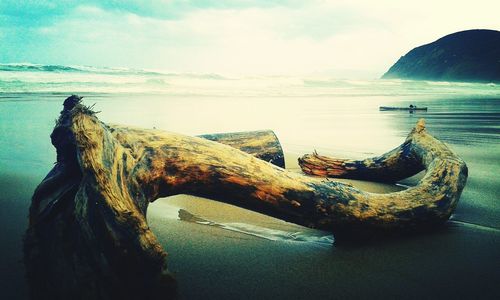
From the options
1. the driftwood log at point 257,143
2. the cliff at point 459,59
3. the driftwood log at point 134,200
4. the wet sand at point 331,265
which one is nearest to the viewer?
the driftwood log at point 134,200

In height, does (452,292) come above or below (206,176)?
below

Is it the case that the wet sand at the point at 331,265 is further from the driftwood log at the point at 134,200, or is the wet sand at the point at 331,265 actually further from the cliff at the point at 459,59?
the cliff at the point at 459,59

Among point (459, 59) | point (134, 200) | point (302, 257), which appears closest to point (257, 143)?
point (302, 257)

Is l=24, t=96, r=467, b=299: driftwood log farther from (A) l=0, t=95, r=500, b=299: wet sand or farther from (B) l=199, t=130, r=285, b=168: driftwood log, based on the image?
(B) l=199, t=130, r=285, b=168: driftwood log

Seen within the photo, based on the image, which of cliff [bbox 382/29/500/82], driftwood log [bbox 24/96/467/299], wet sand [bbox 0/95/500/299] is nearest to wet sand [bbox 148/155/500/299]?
wet sand [bbox 0/95/500/299]

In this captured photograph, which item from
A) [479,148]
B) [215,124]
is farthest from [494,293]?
[215,124]

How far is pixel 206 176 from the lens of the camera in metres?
1.90

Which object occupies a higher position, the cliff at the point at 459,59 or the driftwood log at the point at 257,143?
the cliff at the point at 459,59

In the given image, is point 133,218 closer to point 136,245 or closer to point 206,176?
point 136,245

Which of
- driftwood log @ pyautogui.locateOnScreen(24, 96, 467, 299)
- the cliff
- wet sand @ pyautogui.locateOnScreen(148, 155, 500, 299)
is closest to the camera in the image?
driftwood log @ pyautogui.locateOnScreen(24, 96, 467, 299)

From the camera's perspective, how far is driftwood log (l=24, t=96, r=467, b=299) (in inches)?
51.3

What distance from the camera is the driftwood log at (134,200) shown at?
1304 mm

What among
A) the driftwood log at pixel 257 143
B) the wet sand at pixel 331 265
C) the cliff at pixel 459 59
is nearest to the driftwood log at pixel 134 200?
the wet sand at pixel 331 265

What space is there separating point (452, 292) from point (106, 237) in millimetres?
1492
